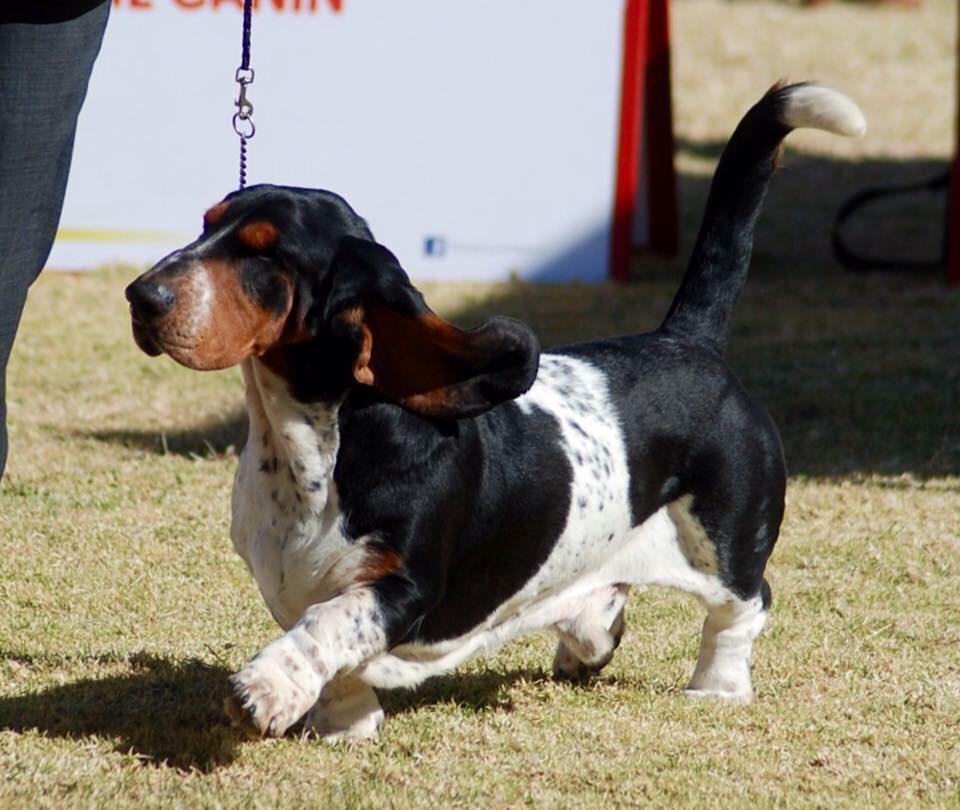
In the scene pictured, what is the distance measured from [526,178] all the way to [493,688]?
568 cm

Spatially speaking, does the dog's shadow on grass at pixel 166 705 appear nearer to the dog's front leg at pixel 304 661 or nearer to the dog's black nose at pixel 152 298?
the dog's front leg at pixel 304 661

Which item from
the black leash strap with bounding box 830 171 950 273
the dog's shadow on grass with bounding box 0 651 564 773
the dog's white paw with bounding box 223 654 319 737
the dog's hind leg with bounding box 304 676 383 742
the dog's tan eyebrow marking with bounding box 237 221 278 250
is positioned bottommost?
the black leash strap with bounding box 830 171 950 273

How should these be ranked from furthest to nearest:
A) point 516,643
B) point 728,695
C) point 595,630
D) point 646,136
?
point 646,136 → point 516,643 → point 728,695 → point 595,630

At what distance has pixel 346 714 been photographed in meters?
3.83

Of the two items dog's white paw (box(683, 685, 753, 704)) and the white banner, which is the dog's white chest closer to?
dog's white paw (box(683, 685, 753, 704))

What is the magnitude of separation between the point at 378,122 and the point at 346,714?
6.01 metres

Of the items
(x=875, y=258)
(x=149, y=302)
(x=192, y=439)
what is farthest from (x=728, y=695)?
(x=875, y=258)

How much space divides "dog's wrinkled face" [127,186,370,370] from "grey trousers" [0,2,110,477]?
31.8 inches

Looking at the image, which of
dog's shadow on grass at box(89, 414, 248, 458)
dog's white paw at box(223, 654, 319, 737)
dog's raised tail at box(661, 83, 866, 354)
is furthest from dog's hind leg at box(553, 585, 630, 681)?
dog's shadow on grass at box(89, 414, 248, 458)

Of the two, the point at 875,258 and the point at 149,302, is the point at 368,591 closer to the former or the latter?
the point at 149,302

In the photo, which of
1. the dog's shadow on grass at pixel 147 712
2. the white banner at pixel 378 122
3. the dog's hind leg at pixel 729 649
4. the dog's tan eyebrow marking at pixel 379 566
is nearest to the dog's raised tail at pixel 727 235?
the dog's hind leg at pixel 729 649

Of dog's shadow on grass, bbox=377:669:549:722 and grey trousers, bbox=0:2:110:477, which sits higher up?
grey trousers, bbox=0:2:110:477

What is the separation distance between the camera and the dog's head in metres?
3.18

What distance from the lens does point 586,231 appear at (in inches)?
389
